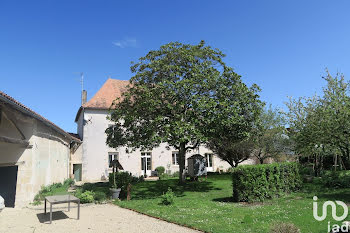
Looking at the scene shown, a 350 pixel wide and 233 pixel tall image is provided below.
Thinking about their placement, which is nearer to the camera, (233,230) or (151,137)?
(233,230)

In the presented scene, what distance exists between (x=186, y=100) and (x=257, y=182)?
17.0 ft

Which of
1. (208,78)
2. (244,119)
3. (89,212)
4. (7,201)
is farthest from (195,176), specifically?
(7,201)

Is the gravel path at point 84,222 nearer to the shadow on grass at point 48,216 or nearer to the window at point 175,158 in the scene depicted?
the shadow on grass at point 48,216

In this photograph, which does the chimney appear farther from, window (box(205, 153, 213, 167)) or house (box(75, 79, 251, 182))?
window (box(205, 153, 213, 167))

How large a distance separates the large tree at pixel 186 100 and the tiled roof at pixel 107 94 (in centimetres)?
1050

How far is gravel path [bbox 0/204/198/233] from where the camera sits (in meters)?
6.83

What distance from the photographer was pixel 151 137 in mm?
12094

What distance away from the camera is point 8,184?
40.6 ft

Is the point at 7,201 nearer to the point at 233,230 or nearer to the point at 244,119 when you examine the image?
the point at 233,230

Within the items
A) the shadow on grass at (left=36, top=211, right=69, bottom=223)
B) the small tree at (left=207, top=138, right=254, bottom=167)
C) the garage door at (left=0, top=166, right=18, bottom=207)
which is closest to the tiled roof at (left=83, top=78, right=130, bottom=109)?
the small tree at (left=207, top=138, right=254, bottom=167)

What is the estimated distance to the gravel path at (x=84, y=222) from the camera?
22.4ft

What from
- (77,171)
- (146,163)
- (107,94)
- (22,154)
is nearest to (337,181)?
(22,154)

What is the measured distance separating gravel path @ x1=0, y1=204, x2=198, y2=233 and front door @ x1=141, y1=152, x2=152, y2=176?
15.9m

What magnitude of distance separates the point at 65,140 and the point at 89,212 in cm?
1175
